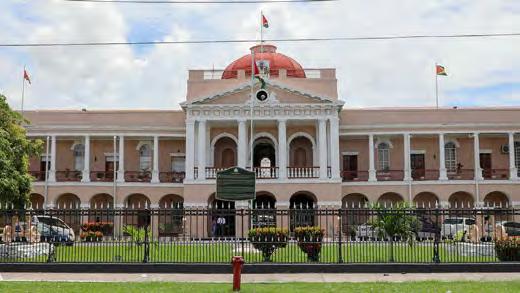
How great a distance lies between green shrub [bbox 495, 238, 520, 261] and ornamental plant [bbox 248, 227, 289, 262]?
558 cm

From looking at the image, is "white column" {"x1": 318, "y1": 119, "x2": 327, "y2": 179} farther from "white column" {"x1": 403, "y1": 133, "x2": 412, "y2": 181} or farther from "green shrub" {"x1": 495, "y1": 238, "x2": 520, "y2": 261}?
"green shrub" {"x1": 495, "y1": 238, "x2": 520, "y2": 261}

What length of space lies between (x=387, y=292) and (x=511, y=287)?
8.75 feet

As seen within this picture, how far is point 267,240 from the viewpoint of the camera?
56.9ft

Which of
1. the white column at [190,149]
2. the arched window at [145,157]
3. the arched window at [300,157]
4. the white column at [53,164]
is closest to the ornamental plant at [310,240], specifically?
the white column at [190,149]

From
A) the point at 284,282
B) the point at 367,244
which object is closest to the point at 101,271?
the point at 284,282

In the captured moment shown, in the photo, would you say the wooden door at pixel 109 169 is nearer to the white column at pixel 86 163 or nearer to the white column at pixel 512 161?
the white column at pixel 86 163

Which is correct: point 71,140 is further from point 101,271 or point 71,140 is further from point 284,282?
point 284,282

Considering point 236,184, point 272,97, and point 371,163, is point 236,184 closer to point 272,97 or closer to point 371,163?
point 272,97

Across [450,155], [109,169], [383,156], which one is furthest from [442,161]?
[109,169]

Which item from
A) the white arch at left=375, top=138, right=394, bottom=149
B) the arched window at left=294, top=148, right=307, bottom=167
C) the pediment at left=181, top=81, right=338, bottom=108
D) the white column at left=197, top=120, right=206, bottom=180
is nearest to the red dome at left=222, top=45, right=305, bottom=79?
the pediment at left=181, top=81, right=338, bottom=108

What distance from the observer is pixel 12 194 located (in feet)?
78.3

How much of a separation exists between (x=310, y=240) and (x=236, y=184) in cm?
270

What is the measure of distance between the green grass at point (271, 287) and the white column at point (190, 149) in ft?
70.4

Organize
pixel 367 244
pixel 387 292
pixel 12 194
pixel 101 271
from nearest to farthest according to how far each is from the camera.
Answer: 1. pixel 387 292
2. pixel 101 271
3. pixel 367 244
4. pixel 12 194
